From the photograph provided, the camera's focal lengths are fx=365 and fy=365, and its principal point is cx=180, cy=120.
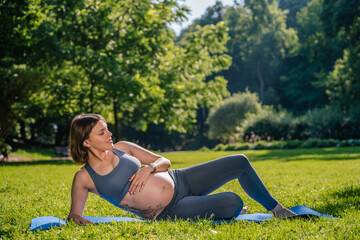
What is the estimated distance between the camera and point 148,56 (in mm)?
15125

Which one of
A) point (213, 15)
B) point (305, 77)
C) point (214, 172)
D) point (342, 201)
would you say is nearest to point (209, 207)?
point (214, 172)

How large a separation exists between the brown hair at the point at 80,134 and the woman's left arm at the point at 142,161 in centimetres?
43

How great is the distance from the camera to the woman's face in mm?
3477

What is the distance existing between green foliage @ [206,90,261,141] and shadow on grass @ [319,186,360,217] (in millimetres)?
29405

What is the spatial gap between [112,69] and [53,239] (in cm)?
1081

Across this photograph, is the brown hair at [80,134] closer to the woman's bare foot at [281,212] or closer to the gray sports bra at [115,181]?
the gray sports bra at [115,181]

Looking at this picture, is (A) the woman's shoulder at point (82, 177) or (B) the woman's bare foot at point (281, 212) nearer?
(A) the woman's shoulder at point (82, 177)

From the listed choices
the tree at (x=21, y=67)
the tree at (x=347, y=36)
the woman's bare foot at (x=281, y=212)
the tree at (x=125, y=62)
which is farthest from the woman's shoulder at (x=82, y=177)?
the tree at (x=347, y=36)

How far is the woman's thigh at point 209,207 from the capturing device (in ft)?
11.8

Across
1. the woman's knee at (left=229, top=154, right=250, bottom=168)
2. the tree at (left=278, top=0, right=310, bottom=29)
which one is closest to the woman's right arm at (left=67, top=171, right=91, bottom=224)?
the woman's knee at (left=229, top=154, right=250, bottom=168)

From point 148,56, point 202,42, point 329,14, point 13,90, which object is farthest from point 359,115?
point 13,90

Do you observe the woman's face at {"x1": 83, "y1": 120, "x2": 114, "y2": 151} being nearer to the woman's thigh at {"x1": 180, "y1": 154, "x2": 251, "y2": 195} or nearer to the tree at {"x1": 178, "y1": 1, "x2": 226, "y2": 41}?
the woman's thigh at {"x1": 180, "y1": 154, "x2": 251, "y2": 195}

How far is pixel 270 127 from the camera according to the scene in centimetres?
2698

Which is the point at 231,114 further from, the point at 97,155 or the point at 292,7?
the point at 292,7
